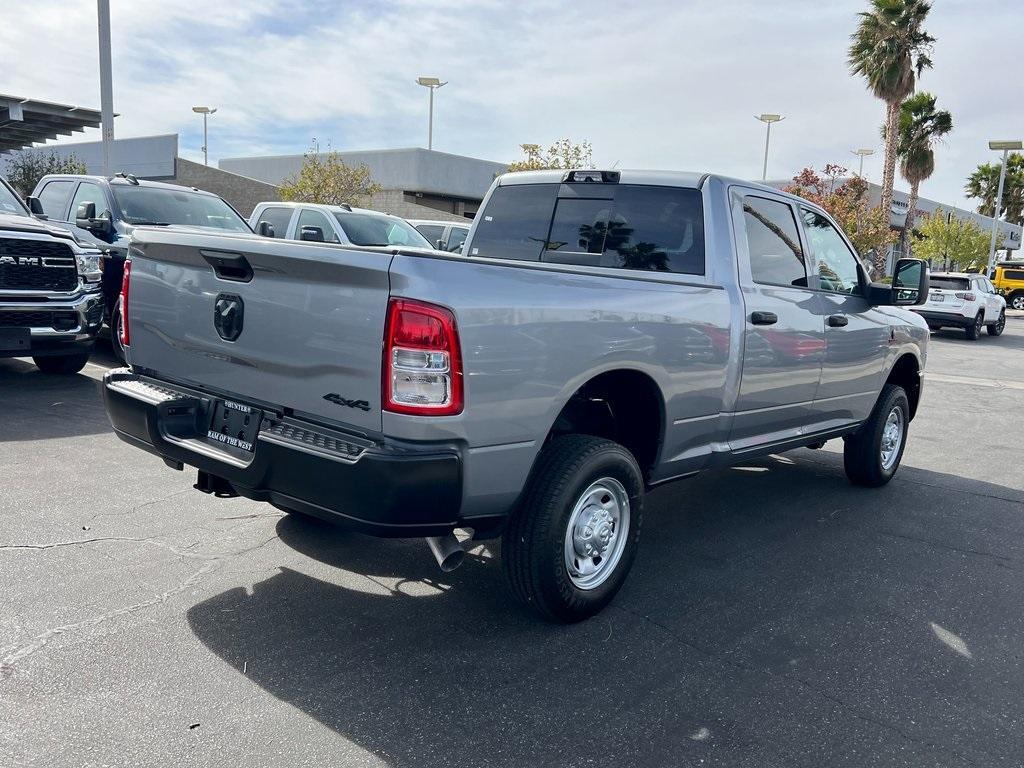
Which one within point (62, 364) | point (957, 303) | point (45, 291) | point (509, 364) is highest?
point (957, 303)

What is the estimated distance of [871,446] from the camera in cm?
631

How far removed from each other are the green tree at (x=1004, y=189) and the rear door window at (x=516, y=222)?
6869 centimetres

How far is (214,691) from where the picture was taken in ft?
10.2

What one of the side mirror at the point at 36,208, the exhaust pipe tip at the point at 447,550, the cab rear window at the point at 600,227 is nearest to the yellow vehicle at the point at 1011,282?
the side mirror at the point at 36,208

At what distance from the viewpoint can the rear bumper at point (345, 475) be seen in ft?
9.93

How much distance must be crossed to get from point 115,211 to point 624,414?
7652 millimetres

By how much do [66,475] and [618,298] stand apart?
3.87 metres

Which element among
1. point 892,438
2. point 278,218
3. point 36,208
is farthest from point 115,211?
point 892,438

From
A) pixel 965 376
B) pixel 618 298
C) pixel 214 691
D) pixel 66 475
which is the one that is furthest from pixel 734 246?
pixel 965 376

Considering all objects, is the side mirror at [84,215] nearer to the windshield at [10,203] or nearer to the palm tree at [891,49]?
the windshield at [10,203]

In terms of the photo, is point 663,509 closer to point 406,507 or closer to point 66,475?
point 406,507

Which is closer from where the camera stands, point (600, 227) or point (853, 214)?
point (600, 227)

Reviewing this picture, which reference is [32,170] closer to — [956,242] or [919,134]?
[919,134]

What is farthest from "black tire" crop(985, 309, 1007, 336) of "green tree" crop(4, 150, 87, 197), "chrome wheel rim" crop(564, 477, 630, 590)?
"green tree" crop(4, 150, 87, 197)
